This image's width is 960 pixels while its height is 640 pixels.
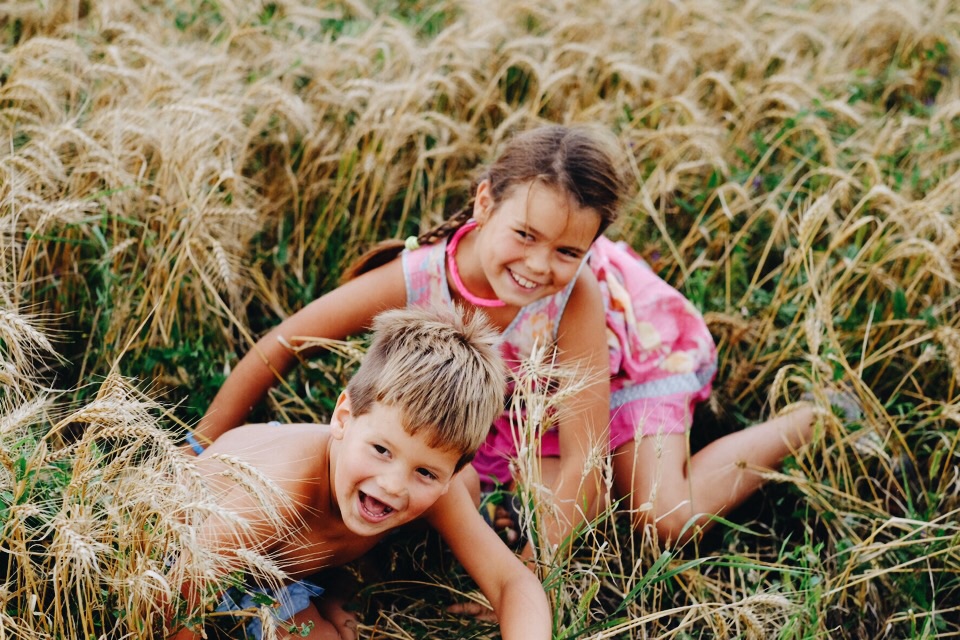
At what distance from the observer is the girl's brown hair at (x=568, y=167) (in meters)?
2.31

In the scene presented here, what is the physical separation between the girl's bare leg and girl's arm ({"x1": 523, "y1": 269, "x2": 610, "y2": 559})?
16 cm

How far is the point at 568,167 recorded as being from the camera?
91.2 inches

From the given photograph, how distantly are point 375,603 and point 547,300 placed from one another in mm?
934

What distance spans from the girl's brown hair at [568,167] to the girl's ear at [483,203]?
0.02 metres

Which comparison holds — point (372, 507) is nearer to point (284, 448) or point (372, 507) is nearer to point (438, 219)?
point (284, 448)

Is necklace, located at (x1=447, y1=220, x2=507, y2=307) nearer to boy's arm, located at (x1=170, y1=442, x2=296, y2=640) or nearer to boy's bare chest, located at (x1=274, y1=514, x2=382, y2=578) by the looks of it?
boy's bare chest, located at (x1=274, y1=514, x2=382, y2=578)

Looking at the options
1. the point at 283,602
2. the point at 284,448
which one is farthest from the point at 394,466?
the point at 283,602

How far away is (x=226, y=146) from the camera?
283 cm

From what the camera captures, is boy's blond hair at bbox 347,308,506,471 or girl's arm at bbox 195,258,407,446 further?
Result: girl's arm at bbox 195,258,407,446

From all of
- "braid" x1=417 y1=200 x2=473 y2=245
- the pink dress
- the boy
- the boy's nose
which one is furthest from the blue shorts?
"braid" x1=417 y1=200 x2=473 y2=245

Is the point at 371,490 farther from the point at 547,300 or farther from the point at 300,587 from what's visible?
the point at 547,300

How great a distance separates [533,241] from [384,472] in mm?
777

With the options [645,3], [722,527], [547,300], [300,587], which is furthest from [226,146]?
[645,3]

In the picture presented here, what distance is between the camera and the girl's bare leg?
102 inches
